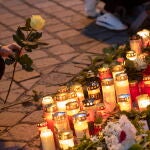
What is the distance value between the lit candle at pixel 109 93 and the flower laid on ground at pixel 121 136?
84 centimetres

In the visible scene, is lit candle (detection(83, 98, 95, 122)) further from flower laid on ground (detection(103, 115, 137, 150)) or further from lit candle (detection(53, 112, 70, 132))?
flower laid on ground (detection(103, 115, 137, 150))

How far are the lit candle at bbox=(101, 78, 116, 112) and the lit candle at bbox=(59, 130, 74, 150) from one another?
1.91ft

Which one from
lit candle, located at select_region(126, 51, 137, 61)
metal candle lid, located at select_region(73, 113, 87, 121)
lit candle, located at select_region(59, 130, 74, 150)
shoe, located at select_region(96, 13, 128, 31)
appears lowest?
lit candle, located at select_region(59, 130, 74, 150)

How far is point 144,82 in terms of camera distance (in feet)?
12.1

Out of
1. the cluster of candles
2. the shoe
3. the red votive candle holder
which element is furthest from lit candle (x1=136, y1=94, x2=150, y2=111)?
the shoe

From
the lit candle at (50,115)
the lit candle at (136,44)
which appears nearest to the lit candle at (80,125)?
the lit candle at (50,115)

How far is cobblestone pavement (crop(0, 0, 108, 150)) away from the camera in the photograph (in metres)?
3.87

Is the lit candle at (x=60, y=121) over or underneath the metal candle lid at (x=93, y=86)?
underneath

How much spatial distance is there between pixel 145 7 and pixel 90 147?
10.6ft

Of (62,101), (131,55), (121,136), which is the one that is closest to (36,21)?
(62,101)

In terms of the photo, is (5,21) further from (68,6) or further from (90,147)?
(90,147)

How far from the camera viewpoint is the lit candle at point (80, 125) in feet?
10.4

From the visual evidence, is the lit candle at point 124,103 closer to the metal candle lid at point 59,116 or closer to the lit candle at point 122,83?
the lit candle at point 122,83

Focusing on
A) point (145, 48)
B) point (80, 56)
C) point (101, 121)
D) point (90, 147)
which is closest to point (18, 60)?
point (101, 121)
